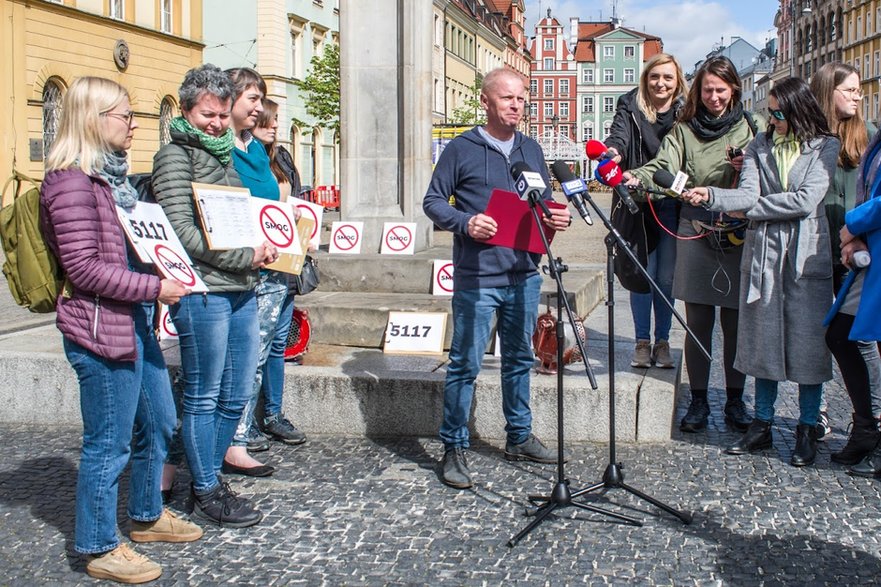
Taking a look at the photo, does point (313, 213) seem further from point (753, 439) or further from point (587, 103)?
point (587, 103)

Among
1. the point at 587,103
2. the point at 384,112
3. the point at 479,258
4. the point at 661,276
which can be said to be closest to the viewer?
the point at 479,258

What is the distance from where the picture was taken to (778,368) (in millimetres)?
5508

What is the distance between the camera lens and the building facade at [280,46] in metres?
42.0

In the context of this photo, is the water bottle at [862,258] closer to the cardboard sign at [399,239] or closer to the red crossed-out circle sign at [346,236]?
the cardboard sign at [399,239]

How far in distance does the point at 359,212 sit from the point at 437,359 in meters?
3.07

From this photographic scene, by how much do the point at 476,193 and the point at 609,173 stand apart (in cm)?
72

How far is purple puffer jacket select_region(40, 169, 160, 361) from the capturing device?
3.64 metres

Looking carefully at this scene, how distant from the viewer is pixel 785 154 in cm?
546

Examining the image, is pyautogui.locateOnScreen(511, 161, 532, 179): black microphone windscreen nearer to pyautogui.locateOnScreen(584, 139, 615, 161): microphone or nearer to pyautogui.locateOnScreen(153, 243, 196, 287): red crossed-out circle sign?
pyautogui.locateOnScreen(584, 139, 615, 161): microphone

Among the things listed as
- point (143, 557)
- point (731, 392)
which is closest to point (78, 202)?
point (143, 557)

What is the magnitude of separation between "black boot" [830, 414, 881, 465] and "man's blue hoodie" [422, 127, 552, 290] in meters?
1.91

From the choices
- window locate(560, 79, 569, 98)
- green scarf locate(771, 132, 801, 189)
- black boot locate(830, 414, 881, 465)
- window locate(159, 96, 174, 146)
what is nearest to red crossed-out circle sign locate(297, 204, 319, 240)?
green scarf locate(771, 132, 801, 189)

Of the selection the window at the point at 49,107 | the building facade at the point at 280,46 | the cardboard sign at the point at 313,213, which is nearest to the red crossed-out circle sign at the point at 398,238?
the cardboard sign at the point at 313,213

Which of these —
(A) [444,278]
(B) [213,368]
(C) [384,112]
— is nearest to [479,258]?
(B) [213,368]
